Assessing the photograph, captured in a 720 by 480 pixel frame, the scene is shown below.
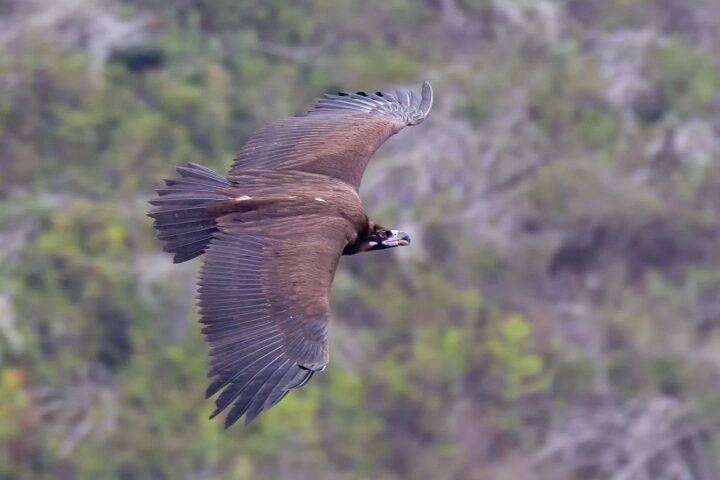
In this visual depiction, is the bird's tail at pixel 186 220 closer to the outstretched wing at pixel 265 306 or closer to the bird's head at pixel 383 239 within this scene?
the outstretched wing at pixel 265 306

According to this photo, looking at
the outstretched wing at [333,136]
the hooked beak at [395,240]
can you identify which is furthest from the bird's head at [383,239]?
the outstretched wing at [333,136]

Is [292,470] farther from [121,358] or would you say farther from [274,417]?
[121,358]

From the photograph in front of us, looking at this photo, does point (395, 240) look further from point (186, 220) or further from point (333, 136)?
point (186, 220)

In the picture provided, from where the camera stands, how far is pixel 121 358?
17.9 metres

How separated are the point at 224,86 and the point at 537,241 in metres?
3.97

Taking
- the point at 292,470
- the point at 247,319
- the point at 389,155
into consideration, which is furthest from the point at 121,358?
the point at 247,319

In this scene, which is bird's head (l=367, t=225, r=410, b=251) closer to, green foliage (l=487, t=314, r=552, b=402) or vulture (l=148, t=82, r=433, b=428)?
vulture (l=148, t=82, r=433, b=428)

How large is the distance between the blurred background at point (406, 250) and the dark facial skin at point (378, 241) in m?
8.13

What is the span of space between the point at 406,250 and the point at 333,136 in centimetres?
949

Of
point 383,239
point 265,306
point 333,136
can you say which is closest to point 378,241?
point 383,239

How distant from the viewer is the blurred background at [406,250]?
17.2m

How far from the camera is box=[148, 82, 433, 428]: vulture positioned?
23.7 ft

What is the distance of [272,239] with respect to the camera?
302 inches

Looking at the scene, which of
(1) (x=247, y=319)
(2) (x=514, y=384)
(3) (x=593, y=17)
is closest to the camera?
(1) (x=247, y=319)
